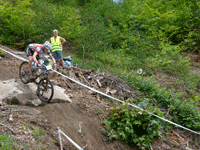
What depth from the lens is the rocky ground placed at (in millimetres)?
3633

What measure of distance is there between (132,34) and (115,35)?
63.1 inches

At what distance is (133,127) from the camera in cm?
509

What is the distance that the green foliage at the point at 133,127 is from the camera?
4785mm

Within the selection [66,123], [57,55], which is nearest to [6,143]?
[66,123]

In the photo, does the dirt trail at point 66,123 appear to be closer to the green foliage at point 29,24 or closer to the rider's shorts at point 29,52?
the rider's shorts at point 29,52

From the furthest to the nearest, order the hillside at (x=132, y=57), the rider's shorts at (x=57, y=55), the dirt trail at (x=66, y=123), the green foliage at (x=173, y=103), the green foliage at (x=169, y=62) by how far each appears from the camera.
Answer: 1. the green foliage at (x=169, y=62)
2. the rider's shorts at (x=57, y=55)
3. the green foliage at (x=173, y=103)
4. the hillside at (x=132, y=57)
5. the dirt trail at (x=66, y=123)

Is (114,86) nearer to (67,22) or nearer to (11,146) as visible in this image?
(11,146)

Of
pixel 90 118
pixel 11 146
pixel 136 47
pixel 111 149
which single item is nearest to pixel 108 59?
pixel 136 47

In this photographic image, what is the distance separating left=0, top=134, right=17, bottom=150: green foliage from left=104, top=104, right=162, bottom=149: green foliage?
8.56ft

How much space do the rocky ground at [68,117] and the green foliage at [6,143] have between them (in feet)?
0.41

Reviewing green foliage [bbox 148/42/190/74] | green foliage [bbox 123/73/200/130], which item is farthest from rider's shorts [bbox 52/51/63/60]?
green foliage [bbox 148/42/190/74]

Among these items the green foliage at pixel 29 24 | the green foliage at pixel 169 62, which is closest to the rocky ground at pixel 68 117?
the green foliage at pixel 169 62

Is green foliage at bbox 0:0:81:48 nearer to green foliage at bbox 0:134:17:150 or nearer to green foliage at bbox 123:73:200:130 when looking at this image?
green foliage at bbox 123:73:200:130

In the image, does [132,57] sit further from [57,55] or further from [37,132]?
[37,132]
